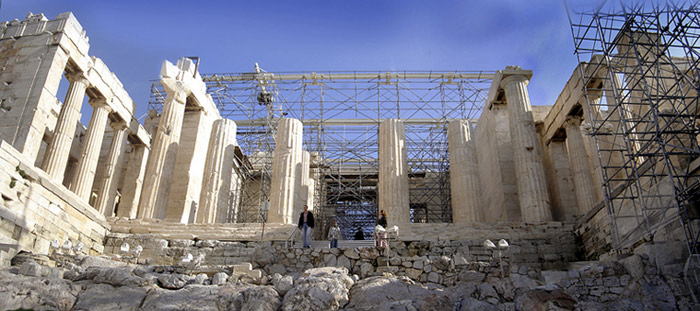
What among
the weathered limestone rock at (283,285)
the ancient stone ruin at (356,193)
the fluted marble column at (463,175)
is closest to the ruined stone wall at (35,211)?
the ancient stone ruin at (356,193)

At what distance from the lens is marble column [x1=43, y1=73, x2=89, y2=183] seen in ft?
62.5

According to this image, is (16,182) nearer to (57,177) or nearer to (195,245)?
(57,177)

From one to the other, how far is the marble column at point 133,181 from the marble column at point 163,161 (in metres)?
1.34

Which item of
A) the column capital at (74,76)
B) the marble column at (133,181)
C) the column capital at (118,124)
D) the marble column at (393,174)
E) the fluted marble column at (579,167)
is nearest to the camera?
the column capital at (74,76)

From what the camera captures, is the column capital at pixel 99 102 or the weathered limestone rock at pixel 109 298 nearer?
the weathered limestone rock at pixel 109 298

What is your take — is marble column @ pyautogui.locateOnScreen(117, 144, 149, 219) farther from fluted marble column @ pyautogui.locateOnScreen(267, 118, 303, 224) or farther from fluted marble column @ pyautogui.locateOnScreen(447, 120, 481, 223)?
fluted marble column @ pyautogui.locateOnScreen(447, 120, 481, 223)

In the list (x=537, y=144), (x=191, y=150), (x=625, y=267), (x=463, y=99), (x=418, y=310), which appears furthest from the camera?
(x=463, y=99)

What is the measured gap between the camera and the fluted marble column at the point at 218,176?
22781 millimetres

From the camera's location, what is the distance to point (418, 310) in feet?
33.7

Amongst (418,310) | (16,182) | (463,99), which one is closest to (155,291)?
(418,310)

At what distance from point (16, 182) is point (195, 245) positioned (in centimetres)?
566

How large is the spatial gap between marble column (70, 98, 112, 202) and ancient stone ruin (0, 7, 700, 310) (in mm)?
74

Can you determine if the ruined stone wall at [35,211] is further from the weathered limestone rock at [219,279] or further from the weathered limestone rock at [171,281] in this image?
the weathered limestone rock at [219,279]

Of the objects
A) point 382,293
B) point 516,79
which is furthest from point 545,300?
point 516,79
